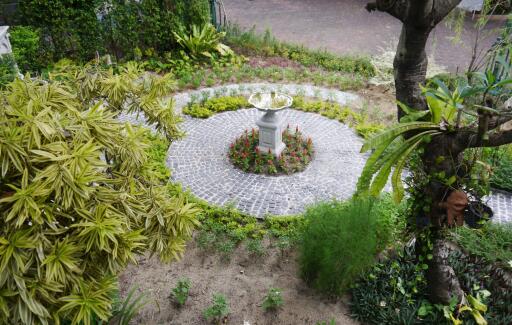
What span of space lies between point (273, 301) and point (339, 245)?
1.05 m

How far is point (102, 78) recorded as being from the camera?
451 cm

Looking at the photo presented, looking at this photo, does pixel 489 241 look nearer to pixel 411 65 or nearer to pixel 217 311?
pixel 411 65

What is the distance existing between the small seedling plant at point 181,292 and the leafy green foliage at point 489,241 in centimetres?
326

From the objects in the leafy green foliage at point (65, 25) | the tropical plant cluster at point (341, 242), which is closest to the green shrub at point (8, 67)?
the leafy green foliage at point (65, 25)

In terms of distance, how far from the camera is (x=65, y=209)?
2908 millimetres

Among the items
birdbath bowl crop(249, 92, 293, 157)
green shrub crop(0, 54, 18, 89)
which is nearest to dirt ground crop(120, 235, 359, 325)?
birdbath bowl crop(249, 92, 293, 157)

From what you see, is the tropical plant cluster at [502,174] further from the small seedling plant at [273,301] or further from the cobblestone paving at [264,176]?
the small seedling plant at [273,301]

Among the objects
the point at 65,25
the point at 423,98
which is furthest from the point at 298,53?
the point at 423,98

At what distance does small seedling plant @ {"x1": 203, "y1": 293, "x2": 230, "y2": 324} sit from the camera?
492 cm

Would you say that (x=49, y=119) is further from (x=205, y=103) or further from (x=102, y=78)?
(x=205, y=103)

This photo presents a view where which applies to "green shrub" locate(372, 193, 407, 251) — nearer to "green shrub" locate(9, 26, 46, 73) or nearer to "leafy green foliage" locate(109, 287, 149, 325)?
"leafy green foliage" locate(109, 287, 149, 325)

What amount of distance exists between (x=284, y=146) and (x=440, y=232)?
3.81 meters

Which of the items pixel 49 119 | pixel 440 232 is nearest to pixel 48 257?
pixel 49 119

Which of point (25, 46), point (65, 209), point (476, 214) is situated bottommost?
point (25, 46)
